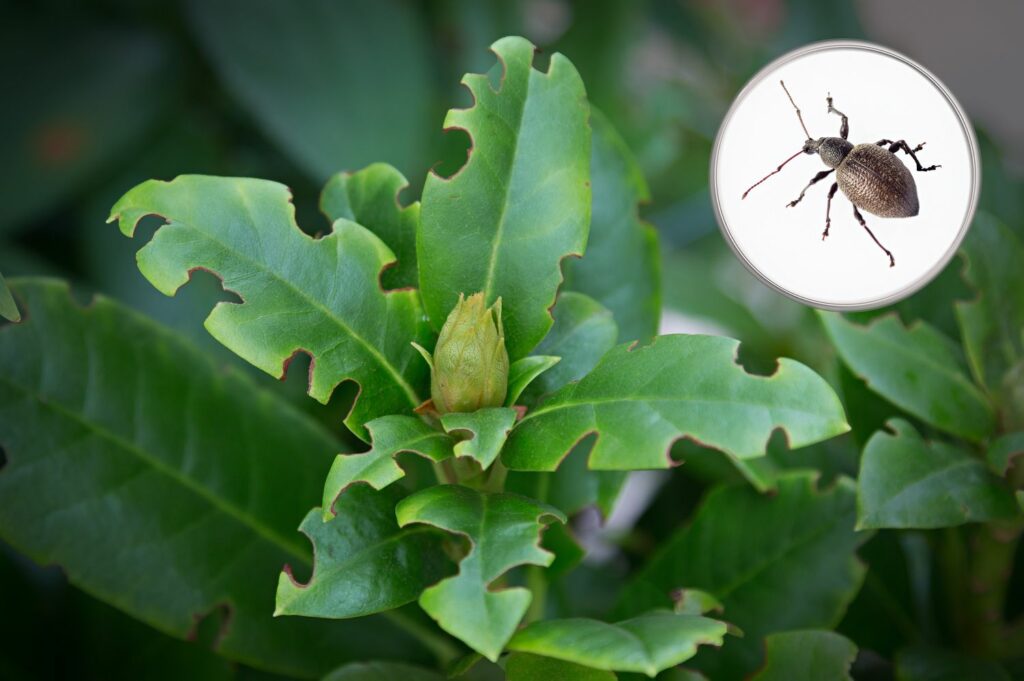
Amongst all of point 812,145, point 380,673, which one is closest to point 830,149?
point 812,145

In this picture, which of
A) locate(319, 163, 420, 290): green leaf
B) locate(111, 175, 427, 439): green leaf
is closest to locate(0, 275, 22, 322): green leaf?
locate(111, 175, 427, 439): green leaf

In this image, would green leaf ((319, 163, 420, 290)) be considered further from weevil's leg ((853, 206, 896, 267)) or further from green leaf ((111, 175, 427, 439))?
weevil's leg ((853, 206, 896, 267))

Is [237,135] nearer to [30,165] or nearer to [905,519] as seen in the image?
[30,165]

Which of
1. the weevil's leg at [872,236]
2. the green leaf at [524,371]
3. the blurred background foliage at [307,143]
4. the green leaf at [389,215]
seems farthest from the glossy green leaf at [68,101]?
→ the weevil's leg at [872,236]

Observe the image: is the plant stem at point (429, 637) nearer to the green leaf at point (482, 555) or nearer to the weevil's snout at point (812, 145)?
the green leaf at point (482, 555)

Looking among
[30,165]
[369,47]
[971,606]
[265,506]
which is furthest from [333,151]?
[971,606]

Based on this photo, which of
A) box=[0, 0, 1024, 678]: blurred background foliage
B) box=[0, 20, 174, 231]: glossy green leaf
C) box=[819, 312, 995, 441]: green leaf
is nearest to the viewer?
box=[819, 312, 995, 441]: green leaf
